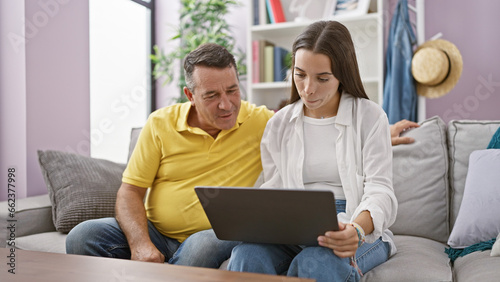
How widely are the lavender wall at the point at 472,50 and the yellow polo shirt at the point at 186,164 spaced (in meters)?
1.74

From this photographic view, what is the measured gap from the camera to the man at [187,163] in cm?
150

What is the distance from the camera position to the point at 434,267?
1.30m

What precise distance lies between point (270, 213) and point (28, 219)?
1.20 m

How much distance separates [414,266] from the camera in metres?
1.29

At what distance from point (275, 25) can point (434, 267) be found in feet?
6.68

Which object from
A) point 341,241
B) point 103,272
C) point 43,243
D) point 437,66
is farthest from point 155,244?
point 437,66

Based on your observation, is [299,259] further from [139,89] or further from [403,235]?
[139,89]

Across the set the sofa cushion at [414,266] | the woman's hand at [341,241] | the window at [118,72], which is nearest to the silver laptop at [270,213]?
the woman's hand at [341,241]

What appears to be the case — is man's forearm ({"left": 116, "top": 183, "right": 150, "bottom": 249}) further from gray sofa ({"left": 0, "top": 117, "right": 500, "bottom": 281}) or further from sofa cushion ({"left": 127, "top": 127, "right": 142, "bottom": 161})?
sofa cushion ({"left": 127, "top": 127, "right": 142, "bottom": 161})

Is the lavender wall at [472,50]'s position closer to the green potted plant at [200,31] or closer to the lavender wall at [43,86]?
the green potted plant at [200,31]

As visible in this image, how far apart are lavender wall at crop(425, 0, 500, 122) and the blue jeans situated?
2045mm

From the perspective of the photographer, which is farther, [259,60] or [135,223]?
[259,60]

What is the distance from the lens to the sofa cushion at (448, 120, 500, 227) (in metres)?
1.70

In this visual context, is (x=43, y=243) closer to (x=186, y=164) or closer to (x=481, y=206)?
(x=186, y=164)
